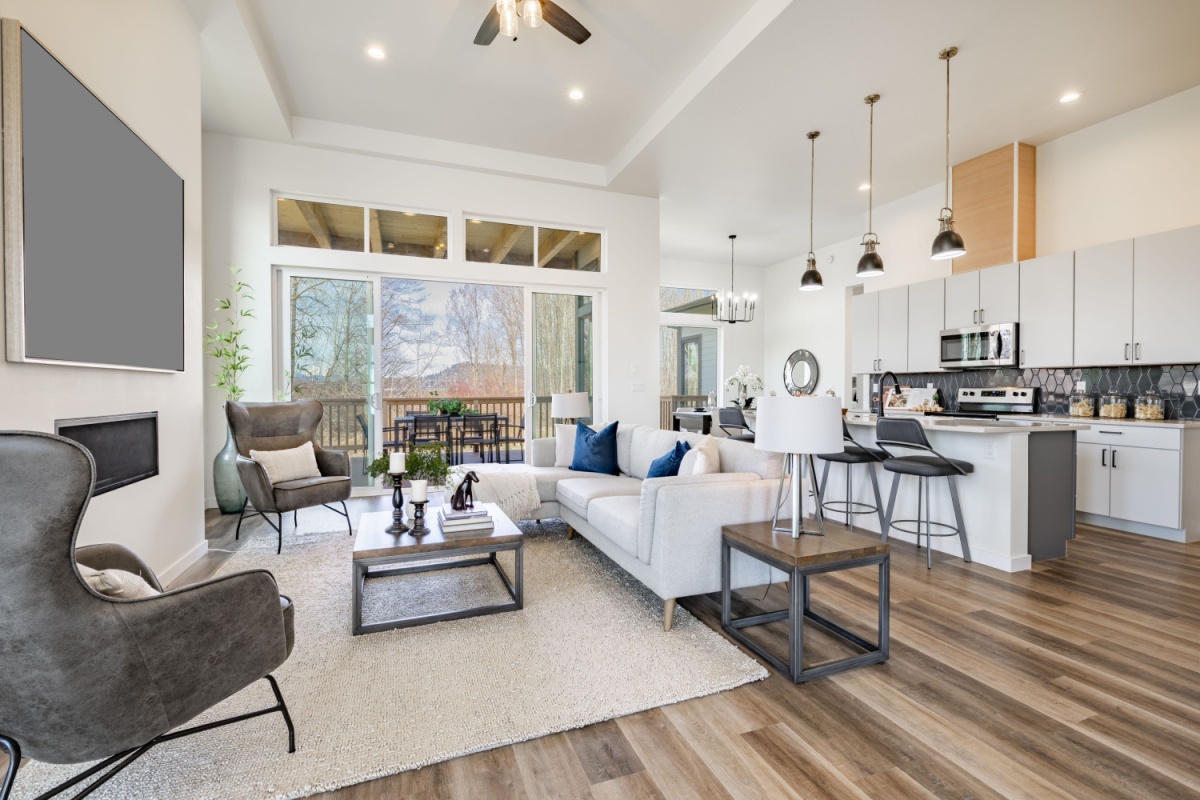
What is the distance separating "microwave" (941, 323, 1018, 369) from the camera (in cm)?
499

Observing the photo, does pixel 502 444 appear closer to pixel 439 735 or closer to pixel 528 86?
pixel 528 86

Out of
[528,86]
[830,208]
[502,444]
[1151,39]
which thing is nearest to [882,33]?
[1151,39]

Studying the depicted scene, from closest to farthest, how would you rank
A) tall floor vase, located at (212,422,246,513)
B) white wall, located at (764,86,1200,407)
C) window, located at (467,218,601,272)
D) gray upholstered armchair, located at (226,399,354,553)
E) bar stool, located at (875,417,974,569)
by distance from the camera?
bar stool, located at (875,417,974,569)
gray upholstered armchair, located at (226,399,354,553)
white wall, located at (764,86,1200,407)
tall floor vase, located at (212,422,246,513)
window, located at (467,218,601,272)

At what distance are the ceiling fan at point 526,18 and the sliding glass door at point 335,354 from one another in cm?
289

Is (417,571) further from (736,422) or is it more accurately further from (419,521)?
(736,422)

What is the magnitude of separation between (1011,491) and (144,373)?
4.87 metres

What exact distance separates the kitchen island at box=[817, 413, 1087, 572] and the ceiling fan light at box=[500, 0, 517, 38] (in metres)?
3.56

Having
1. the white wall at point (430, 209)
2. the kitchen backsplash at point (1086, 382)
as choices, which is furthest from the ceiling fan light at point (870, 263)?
the white wall at point (430, 209)

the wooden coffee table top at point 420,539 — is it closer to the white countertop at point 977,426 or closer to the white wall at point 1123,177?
the white countertop at point 977,426

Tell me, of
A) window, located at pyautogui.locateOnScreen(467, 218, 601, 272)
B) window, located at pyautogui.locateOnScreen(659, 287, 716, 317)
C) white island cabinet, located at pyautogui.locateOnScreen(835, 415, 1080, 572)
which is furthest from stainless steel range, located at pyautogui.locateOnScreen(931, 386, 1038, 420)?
window, located at pyautogui.locateOnScreen(659, 287, 716, 317)

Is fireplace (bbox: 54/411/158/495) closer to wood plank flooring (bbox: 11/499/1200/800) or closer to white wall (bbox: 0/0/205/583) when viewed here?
white wall (bbox: 0/0/205/583)

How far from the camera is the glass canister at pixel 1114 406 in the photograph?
4.30 metres

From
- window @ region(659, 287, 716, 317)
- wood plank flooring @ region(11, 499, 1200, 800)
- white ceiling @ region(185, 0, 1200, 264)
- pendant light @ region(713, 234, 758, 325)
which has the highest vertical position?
white ceiling @ region(185, 0, 1200, 264)

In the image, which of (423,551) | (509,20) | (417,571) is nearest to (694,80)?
(509,20)
